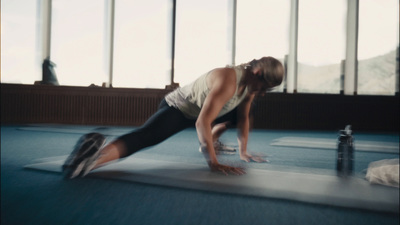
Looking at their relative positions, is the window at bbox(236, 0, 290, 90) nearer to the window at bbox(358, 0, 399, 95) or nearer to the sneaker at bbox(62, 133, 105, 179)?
the window at bbox(358, 0, 399, 95)

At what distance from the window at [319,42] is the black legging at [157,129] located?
4.90 metres

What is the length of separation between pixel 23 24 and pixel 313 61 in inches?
214

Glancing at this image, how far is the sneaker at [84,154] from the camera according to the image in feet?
5.68

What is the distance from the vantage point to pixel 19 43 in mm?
5898

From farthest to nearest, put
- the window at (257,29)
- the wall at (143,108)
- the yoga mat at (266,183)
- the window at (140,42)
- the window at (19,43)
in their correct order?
the window at (257,29) < the window at (140,42) < the wall at (143,108) < the window at (19,43) < the yoga mat at (266,183)

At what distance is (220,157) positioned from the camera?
267 cm

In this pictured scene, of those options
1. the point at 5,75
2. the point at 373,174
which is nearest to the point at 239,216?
the point at 373,174

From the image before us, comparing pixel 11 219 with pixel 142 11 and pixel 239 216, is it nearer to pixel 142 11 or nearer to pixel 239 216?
pixel 239 216

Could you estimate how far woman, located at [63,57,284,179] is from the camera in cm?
175

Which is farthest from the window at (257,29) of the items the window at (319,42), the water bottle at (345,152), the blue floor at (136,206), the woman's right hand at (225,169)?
the blue floor at (136,206)

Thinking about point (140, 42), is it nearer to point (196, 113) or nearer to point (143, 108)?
point (143, 108)

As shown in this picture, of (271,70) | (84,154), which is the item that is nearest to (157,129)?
(84,154)

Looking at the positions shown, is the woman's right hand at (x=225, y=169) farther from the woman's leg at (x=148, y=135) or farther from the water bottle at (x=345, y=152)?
the water bottle at (x=345, y=152)

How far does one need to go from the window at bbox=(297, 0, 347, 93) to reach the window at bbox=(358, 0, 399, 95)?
15.4 inches
